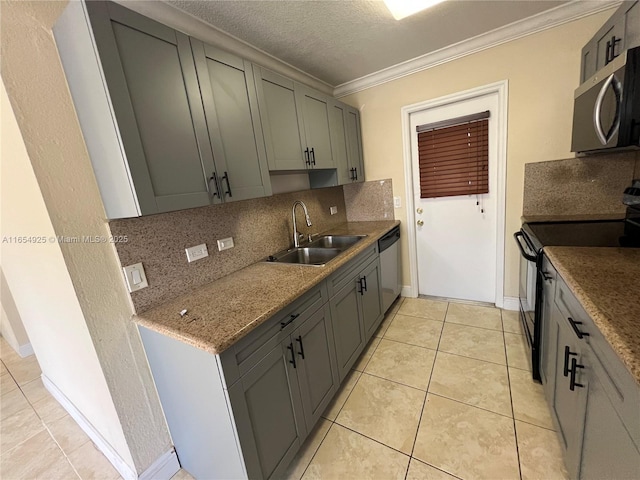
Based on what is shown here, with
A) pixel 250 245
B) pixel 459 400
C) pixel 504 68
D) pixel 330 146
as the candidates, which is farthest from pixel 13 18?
pixel 504 68

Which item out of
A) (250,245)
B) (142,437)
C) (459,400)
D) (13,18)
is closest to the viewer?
(13,18)

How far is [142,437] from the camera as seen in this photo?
1.34 meters

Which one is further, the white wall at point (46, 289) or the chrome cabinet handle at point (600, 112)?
the chrome cabinet handle at point (600, 112)

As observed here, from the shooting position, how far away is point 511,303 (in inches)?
103

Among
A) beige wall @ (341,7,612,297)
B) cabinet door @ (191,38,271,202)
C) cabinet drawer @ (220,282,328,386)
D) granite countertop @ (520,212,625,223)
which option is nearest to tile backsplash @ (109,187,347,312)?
cabinet door @ (191,38,271,202)

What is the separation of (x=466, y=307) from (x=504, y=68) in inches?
88.3

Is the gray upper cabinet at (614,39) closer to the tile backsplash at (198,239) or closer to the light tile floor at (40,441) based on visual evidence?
the tile backsplash at (198,239)

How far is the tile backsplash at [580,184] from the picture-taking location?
1995mm

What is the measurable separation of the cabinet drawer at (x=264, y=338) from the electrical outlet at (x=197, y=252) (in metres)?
0.68

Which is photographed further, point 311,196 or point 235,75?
point 311,196

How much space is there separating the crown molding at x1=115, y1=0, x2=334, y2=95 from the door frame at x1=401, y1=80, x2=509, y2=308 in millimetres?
1267

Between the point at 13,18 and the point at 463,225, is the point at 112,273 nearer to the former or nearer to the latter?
the point at 13,18

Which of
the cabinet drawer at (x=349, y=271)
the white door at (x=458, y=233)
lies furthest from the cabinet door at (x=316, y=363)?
the white door at (x=458, y=233)

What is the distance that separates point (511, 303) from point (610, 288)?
6.56 ft
